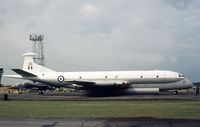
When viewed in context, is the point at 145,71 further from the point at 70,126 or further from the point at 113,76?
the point at 70,126

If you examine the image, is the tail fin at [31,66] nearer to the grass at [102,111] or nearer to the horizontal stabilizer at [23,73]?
the horizontal stabilizer at [23,73]

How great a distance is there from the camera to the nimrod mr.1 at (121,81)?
5797cm

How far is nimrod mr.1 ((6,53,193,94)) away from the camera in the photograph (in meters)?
58.0

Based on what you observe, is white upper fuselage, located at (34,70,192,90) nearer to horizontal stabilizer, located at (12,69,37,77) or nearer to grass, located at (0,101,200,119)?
horizontal stabilizer, located at (12,69,37,77)

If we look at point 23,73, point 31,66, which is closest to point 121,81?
point 23,73

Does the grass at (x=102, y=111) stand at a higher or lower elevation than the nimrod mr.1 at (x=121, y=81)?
lower

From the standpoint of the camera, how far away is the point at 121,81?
59.0m

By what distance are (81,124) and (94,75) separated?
1774 inches

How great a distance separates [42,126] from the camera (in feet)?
52.3

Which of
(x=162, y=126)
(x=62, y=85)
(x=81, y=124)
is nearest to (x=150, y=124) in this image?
(x=162, y=126)

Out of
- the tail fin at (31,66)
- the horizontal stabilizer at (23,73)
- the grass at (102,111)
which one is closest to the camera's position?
the grass at (102,111)

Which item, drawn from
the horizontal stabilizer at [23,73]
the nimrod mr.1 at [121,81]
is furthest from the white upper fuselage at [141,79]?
the horizontal stabilizer at [23,73]

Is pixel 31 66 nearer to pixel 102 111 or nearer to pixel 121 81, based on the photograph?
pixel 121 81

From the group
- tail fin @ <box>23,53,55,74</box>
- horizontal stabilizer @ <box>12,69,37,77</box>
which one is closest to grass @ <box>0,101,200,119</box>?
horizontal stabilizer @ <box>12,69,37,77</box>
